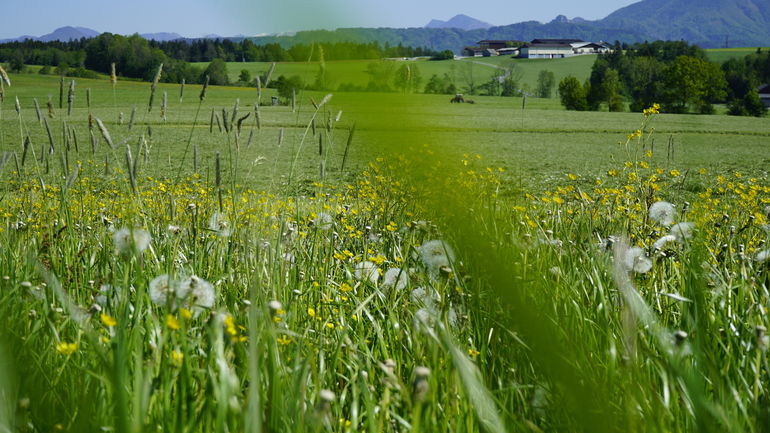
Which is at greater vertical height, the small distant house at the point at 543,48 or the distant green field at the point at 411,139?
the small distant house at the point at 543,48

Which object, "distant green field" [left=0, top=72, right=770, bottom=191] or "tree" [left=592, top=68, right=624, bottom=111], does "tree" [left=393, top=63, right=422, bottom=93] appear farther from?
"tree" [left=592, top=68, right=624, bottom=111]

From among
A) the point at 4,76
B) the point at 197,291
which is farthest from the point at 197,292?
the point at 4,76

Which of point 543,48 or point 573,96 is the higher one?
point 573,96

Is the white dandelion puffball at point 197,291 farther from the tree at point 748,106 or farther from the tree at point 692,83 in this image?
the tree at point 748,106

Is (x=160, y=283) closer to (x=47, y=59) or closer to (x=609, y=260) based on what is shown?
(x=609, y=260)

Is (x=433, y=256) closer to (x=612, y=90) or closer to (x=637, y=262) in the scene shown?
(x=637, y=262)

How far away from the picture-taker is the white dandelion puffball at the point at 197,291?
2.51ft

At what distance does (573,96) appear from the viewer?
94.6 feet

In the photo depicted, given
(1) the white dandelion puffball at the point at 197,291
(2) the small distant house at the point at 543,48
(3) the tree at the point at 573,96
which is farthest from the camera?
(3) the tree at the point at 573,96

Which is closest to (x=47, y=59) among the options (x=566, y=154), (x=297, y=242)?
(x=566, y=154)

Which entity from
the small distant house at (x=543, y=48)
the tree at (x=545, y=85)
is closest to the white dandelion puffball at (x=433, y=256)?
the small distant house at (x=543, y=48)

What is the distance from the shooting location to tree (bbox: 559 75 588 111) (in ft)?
94.6

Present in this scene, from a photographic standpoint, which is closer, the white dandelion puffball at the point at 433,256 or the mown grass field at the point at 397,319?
the mown grass field at the point at 397,319

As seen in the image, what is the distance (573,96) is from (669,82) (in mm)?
7962
